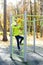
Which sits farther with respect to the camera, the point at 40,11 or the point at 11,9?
the point at 11,9

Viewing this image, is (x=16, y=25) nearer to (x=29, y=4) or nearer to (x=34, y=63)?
(x=34, y=63)

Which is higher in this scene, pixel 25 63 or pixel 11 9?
pixel 11 9

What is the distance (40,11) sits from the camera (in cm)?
2495

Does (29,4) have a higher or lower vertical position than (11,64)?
higher

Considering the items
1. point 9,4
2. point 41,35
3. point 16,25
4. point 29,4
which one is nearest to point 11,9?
point 9,4

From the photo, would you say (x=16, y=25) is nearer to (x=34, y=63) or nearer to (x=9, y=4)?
(x=34, y=63)

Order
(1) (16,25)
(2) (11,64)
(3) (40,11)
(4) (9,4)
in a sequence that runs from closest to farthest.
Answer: (2) (11,64), (1) (16,25), (3) (40,11), (4) (9,4)

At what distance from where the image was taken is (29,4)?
2578 cm

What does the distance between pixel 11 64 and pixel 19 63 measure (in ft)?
1.14

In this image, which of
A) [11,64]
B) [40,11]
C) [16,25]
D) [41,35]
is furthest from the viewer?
[40,11]

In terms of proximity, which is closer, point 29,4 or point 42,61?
point 42,61

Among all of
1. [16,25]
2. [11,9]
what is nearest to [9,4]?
[11,9]

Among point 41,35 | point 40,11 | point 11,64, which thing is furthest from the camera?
point 40,11

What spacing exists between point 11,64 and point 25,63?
0.59 meters
